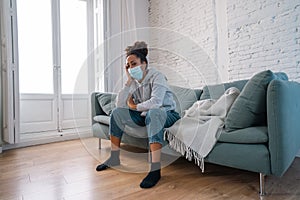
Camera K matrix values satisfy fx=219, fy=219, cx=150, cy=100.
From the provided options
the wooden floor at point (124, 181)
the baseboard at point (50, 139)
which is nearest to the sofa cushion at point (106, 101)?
the baseboard at point (50, 139)

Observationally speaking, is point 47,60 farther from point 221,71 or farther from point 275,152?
point 275,152

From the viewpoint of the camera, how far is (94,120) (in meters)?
2.21

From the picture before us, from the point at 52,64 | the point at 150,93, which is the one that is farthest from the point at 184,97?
the point at 52,64

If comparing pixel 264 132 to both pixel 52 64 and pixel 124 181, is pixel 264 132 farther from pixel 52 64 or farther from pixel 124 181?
pixel 52 64

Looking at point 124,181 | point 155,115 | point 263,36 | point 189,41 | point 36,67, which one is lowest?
point 124,181

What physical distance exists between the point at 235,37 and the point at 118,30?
68.9 inches

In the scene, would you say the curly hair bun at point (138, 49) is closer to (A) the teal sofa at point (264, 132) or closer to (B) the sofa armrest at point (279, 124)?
(A) the teal sofa at point (264, 132)

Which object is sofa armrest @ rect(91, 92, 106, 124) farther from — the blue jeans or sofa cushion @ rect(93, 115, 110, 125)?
the blue jeans

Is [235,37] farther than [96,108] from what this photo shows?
Yes

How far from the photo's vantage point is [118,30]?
334cm

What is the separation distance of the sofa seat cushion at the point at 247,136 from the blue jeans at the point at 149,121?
0.35 metres

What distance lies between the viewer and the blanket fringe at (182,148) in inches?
53.3

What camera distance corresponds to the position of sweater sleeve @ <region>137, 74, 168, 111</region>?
142cm

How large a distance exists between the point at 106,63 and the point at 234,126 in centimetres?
227
